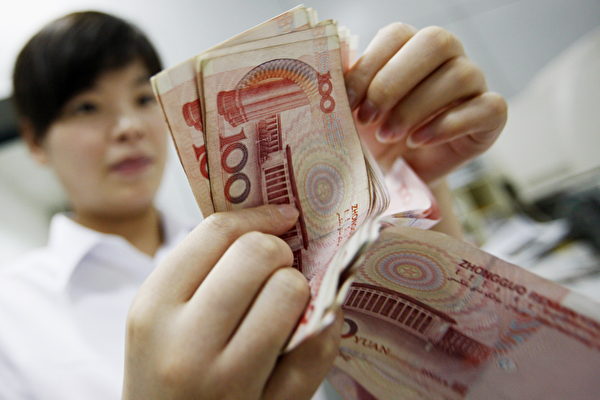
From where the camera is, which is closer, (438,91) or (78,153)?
(438,91)

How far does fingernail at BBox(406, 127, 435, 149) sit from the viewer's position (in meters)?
0.41

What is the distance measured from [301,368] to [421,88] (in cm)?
33

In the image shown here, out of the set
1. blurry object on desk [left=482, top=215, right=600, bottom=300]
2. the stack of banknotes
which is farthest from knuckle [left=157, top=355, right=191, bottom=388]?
blurry object on desk [left=482, top=215, right=600, bottom=300]

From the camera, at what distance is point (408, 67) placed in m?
0.37

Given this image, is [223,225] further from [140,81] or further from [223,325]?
[140,81]

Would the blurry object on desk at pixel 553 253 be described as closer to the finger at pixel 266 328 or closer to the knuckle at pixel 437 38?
the knuckle at pixel 437 38

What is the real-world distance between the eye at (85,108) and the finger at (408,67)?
655 millimetres

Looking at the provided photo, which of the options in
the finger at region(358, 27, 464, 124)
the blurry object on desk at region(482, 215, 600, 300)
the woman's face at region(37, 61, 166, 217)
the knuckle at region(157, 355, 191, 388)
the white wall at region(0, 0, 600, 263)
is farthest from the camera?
the white wall at region(0, 0, 600, 263)

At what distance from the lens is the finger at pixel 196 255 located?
0.83ft

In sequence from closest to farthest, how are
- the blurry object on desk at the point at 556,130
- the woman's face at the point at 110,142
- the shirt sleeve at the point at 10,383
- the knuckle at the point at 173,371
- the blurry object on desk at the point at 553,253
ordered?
1. the knuckle at the point at 173,371
2. the shirt sleeve at the point at 10,383
3. the woman's face at the point at 110,142
4. the blurry object on desk at the point at 553,253
5. the blurry object on desk at the point at 556,130

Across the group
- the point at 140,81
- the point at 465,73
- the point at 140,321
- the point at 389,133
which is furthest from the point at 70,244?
the point at 465,73

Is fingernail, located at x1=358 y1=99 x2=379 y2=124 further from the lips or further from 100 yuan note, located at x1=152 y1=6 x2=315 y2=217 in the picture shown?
the lips

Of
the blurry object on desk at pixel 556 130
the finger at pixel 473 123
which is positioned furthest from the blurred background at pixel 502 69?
the finger at pixel 473 123

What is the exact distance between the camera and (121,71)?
2.47 feet
